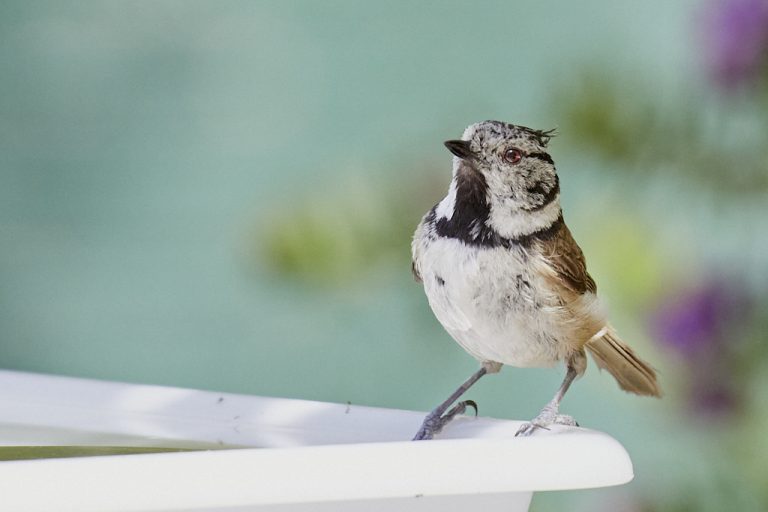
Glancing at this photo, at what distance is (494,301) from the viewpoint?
36.3 inches

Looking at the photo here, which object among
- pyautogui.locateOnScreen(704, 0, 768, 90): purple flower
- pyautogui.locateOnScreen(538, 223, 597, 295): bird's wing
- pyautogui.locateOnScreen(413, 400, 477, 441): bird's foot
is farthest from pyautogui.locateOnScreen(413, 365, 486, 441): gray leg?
pyautogui.locateOnScreen(704, 0, 768, 90): purple flower

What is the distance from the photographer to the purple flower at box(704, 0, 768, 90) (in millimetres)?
1771

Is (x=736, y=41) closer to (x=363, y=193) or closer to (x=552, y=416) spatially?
(x=363, y=193)

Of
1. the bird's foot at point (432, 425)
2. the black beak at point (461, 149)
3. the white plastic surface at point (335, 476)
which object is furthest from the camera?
the bird's foot at point (432, 425)

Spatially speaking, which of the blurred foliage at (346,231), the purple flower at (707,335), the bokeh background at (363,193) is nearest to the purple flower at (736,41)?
the bokeh background at (363,193)

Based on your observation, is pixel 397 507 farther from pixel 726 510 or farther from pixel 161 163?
pixel 161 163

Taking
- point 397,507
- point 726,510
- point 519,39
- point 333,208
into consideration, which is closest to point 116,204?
point 333,208

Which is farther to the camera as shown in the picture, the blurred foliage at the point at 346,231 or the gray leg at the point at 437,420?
the blurred foliage at the point at 346,231

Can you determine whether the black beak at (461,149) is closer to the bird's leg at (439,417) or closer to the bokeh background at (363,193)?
the bird's leg at (439,417)

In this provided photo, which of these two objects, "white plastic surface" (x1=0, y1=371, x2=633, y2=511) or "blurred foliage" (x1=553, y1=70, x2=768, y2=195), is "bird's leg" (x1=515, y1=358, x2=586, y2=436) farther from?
"blurred foliage" (x1=553, y1=70, x2=768, y2=195)

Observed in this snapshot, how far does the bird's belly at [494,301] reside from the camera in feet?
3.02

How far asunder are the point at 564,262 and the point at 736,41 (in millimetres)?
990

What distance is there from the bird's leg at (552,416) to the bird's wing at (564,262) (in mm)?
76

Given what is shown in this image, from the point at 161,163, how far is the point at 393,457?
1.42 metres
